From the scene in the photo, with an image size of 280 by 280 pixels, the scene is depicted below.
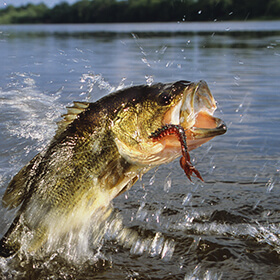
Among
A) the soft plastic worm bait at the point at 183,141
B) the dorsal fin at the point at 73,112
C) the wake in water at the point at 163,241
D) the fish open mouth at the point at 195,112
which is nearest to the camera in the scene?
the soft plastic worm bait at the point at 183,141

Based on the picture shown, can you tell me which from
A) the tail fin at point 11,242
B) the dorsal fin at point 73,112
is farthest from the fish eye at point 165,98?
the tail fin at point 11,242

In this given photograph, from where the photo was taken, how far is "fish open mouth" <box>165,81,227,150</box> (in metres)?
3.07

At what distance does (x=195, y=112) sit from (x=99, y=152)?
709 mm

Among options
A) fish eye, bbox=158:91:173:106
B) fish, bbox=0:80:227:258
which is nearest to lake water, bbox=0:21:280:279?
fish, bbox=0:80:227:258

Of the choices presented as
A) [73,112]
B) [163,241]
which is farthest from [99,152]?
[163,241]

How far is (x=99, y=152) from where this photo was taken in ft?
10.5

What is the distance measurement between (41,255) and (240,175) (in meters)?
2.71

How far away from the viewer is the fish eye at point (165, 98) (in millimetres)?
3158

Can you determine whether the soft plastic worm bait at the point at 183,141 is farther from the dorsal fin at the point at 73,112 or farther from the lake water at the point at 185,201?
the lake water at the point at 185,201

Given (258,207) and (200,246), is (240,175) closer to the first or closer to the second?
(258,207)

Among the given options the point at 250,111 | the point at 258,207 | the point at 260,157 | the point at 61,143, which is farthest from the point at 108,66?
the point at 61,143

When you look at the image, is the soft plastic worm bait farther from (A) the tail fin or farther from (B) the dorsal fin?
(A) the tail fin

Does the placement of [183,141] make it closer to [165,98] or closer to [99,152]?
[165,98]

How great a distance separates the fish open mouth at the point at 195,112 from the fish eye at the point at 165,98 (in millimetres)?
63
